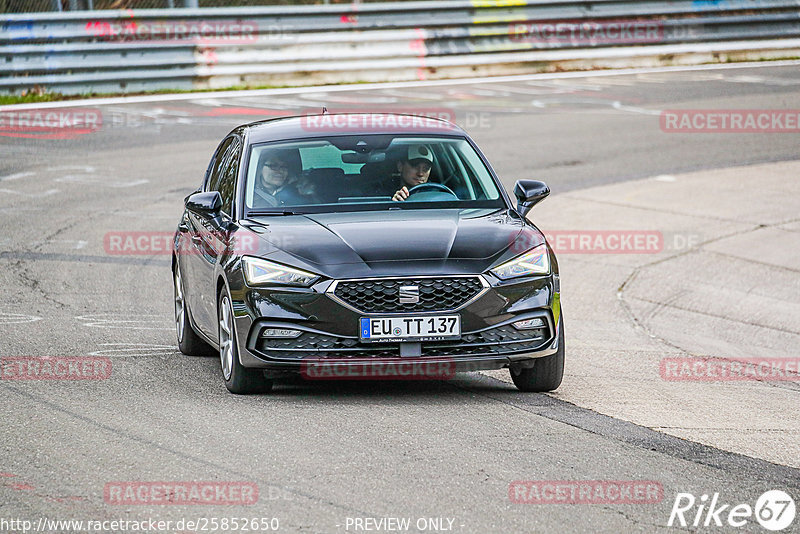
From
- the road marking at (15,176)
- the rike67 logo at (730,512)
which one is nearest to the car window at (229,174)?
the rike67 logo at (730,512)

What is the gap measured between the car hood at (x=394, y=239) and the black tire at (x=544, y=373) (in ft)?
2.16

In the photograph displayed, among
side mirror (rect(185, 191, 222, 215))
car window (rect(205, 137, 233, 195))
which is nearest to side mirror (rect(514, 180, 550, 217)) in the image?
side mirror (rect(185, 191, 222, 215))

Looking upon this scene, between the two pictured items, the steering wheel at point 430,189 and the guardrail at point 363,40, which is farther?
the guardrail at point 363,40

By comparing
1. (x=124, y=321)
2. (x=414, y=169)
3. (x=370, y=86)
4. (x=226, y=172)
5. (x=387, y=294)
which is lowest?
(x=370, y=86)

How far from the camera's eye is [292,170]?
334 inches

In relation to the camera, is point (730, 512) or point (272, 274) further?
point (272, 274)

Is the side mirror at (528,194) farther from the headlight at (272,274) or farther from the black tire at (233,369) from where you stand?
the black tire at (233,369)

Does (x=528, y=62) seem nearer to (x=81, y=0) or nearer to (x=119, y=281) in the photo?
(x=81, y=0)

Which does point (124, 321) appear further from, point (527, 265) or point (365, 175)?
point (527, 265)

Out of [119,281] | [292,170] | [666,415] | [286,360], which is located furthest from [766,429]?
[119,281]

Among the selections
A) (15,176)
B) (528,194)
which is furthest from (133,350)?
(15,176)

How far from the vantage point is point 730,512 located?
5359 mm

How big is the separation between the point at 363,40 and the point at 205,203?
1834 centimetres

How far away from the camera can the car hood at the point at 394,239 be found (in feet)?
23.8
